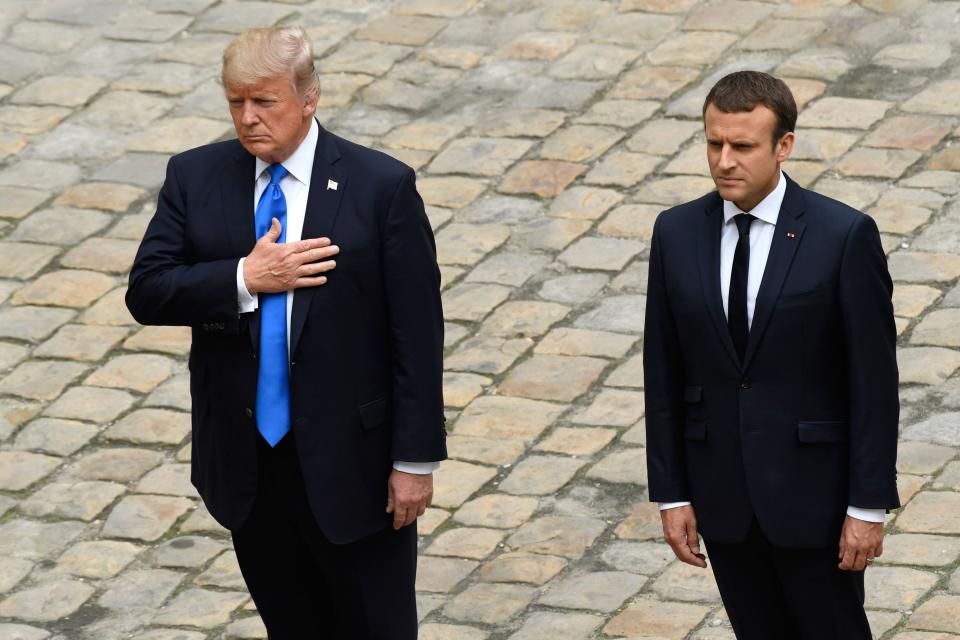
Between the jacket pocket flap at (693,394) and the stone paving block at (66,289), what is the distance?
441 cm

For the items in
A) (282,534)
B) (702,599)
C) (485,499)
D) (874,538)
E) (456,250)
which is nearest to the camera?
(874,538)

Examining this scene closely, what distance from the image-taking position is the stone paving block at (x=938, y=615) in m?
5.86

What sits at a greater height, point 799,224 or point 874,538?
point 799,224

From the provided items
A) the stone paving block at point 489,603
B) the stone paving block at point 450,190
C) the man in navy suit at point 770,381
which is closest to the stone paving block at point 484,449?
the stone paving block at point 489,603

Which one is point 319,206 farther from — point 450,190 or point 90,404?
point 450,190

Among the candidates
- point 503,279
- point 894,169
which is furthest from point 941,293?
point 503,279

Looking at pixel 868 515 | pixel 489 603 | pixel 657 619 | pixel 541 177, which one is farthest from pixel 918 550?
pixel 541 177

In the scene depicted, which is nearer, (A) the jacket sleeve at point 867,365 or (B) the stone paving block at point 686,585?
(A) the jacket sleeve at point 867,365

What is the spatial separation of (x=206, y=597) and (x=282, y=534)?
5.01 feet

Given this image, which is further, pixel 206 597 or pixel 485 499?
pixel 485 499

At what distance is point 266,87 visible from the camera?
480 centimetres

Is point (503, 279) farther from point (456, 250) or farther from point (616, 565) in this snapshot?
point (616, 565)

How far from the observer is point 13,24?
11125mm

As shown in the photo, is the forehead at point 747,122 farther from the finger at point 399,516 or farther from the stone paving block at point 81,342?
Result: the stone paving block at point 81,342
